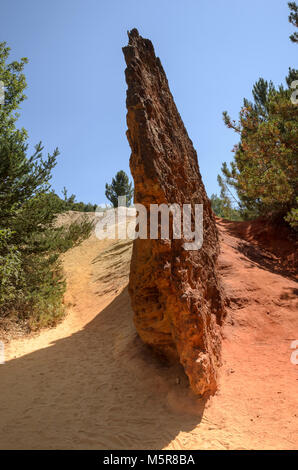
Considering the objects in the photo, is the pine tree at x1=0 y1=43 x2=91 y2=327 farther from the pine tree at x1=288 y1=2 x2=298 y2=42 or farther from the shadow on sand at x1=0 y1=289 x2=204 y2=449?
the pine tree at x1=288 y1=2 x2=298 y2=42

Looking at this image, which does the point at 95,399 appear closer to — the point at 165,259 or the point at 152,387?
the point at 152,387

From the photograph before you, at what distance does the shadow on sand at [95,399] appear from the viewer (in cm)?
435

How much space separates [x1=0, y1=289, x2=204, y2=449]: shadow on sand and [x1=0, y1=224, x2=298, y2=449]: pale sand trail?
17 mm

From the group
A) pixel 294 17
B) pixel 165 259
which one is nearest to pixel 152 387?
pixel 165 259

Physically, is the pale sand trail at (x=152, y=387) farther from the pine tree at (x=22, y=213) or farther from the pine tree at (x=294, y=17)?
the pine tree at (x=294, y=17)

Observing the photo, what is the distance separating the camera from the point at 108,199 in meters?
23.5

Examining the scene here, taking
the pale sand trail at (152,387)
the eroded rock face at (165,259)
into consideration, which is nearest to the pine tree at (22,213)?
the pale sand trail at (152,387)

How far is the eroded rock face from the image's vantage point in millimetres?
4922

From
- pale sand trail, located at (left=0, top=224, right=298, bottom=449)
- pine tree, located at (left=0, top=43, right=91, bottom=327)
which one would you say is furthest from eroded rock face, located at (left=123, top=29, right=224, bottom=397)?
pine tree, located at (left=0, top=43, right=91, bottom=327)

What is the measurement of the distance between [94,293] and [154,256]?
663cm

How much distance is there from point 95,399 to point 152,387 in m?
0.97

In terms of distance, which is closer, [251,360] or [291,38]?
[251,360]
